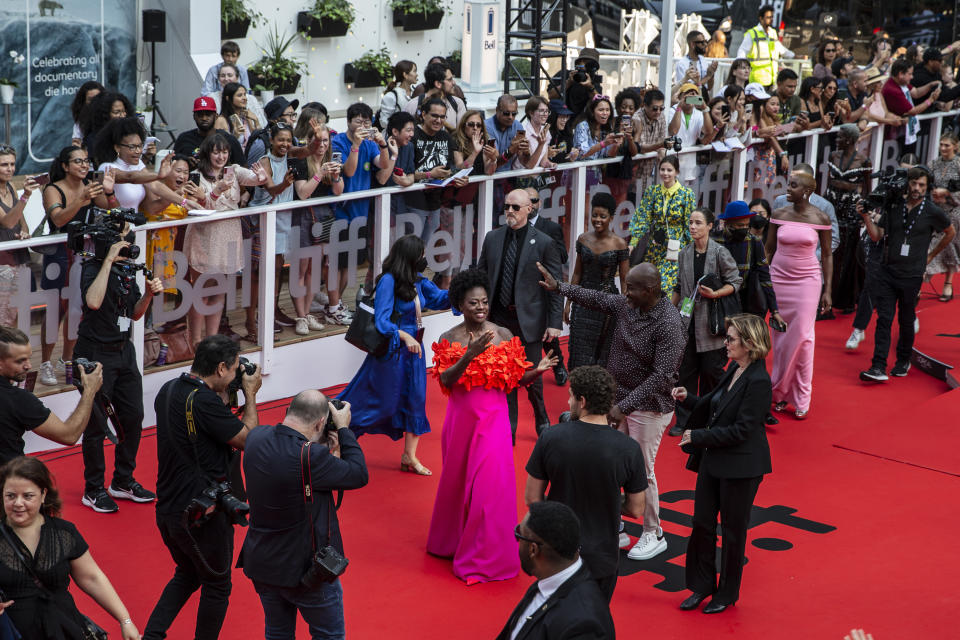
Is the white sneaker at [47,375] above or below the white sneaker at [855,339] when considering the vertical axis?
above

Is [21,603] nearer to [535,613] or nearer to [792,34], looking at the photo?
[535,613]

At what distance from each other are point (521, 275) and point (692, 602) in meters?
2.87

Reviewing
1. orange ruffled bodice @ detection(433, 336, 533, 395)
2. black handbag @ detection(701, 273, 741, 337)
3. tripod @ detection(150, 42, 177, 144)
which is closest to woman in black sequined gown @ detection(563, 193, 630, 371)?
black handbag @ detection(701, 273, 741, 337)

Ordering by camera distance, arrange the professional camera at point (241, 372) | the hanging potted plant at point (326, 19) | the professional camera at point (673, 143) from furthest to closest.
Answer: the hanging potted plant at point (326, 19)
the professional camera at point (673, 143)
the professional camera at point (241, 372)

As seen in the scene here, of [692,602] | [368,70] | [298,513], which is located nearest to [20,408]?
[298,513]

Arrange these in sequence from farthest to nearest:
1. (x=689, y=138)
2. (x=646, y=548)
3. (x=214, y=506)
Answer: (x=689, y=138)
(x=646, y=548)
(x=214, y=506)

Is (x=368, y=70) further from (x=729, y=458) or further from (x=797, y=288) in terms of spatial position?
(x=729, y=458)

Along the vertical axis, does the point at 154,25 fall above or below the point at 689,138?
above

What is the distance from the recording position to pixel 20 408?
5414 millimetres

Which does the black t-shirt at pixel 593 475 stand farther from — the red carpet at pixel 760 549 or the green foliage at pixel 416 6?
the green foliage at pixel 416 6

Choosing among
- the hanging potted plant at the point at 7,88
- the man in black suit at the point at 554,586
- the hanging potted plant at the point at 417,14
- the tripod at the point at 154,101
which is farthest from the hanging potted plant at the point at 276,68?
the man in black suit at the point at 554,586

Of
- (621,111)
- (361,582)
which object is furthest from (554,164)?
(361,582)

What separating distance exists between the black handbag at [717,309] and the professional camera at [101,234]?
409 centimetres

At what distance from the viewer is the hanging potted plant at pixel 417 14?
19.2m
